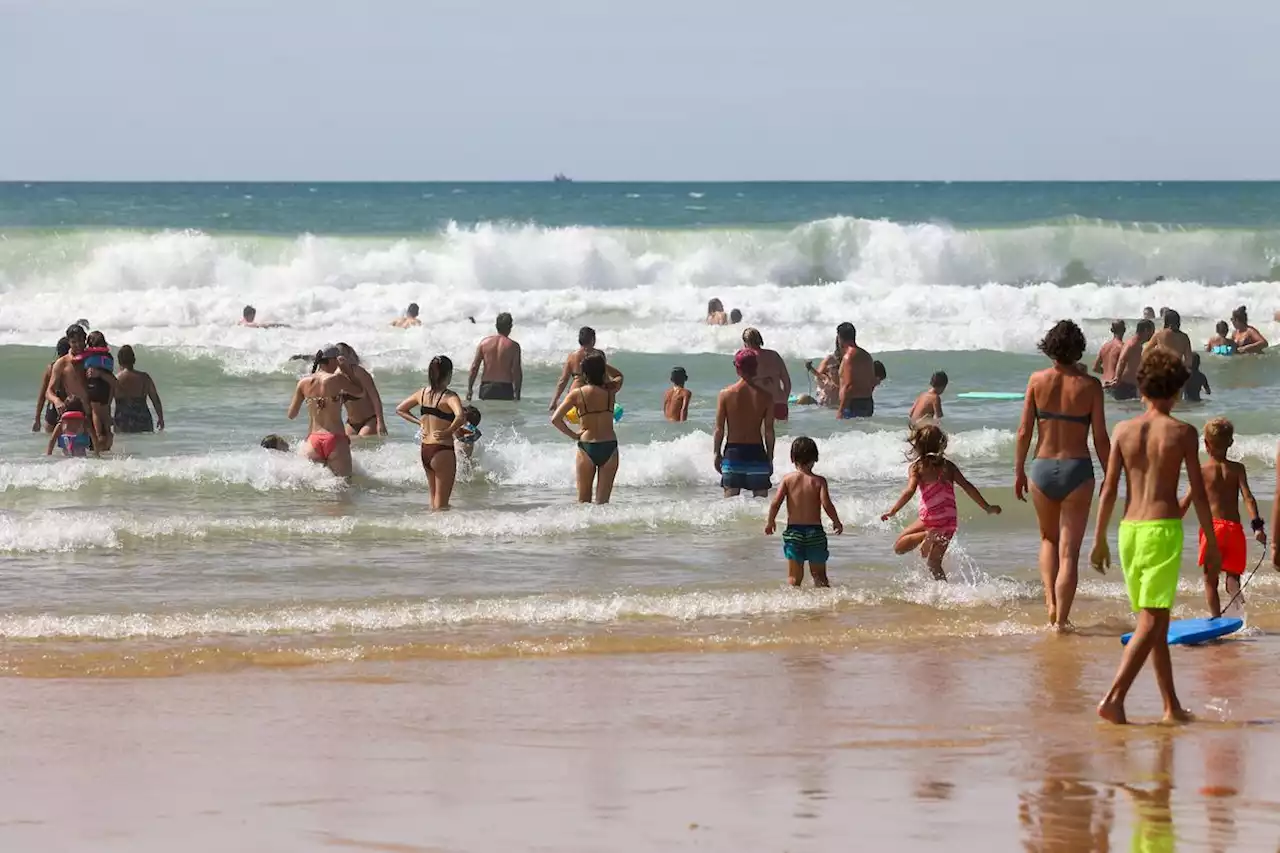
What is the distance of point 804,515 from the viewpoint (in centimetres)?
900

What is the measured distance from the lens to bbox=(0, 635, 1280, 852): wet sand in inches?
192

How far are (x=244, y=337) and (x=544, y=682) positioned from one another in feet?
61.7

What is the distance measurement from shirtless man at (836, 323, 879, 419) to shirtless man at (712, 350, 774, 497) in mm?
5464

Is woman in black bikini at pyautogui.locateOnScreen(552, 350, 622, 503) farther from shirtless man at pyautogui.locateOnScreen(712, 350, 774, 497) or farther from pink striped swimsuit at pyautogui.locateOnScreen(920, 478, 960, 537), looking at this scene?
pink striped swimsuit at pyautogui.locateOnScreen(920, 478, 960, 537)

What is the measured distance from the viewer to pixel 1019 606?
879 cm

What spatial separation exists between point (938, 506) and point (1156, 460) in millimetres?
3053

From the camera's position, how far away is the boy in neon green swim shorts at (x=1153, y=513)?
5961mm

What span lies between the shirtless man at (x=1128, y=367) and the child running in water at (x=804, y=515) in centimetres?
899

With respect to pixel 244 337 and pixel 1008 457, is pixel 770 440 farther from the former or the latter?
pixel 244 337

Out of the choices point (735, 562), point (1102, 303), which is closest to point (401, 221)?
point (1102, 303)

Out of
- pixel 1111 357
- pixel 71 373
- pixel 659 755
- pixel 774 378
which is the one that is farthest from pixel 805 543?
pixel 1111 357

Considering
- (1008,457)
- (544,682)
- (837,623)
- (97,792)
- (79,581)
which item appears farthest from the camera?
(1008,457)

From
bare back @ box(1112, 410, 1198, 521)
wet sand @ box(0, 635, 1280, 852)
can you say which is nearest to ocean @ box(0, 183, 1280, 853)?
wet sand @ box(0, 635, 1280, 852)

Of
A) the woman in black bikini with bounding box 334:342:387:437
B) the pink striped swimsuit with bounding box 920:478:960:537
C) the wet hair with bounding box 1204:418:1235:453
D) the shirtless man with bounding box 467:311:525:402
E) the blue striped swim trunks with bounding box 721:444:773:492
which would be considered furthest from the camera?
the shirtless man with bounding box 467:311:525:402
